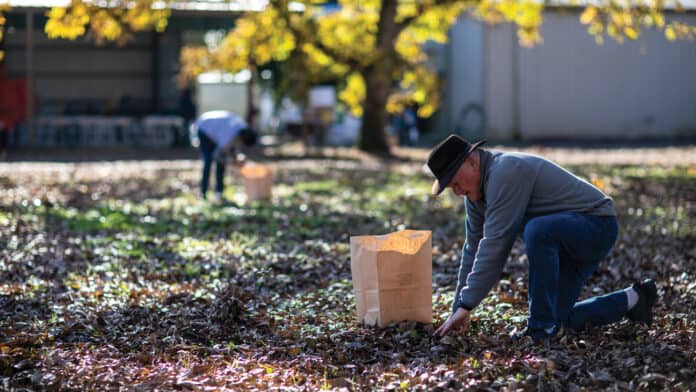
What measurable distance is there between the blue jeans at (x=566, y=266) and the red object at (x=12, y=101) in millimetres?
25768

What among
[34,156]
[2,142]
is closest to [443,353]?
[34,156]

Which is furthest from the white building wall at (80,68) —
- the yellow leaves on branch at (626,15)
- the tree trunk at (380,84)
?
the yellow leaves on branch at (626,15)

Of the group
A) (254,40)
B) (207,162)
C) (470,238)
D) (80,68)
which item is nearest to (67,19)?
(207,162)

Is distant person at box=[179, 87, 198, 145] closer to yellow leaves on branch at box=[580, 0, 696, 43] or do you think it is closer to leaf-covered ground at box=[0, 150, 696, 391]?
yellow leaves on branch at box=[580, 0, 696, 43]

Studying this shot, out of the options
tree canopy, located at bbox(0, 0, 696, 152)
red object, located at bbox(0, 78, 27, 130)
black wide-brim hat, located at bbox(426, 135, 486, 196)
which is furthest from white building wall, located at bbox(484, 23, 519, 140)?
black wide-brim hat, located at bbox(426, 135, 486, 196)

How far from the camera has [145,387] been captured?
5281 mm

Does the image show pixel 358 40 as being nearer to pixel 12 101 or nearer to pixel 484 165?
pixel 12 101

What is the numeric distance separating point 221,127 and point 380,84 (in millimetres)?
12285

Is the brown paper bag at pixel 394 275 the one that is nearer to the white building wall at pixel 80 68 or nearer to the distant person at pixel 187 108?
the distant person at pixel 187 108

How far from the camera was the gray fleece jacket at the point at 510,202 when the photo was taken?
5.66 meters

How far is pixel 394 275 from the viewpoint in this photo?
20.9ft

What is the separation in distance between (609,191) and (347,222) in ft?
16.9

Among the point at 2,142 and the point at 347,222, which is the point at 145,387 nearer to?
the point at 347,222

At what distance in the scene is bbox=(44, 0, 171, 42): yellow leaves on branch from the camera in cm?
1714
